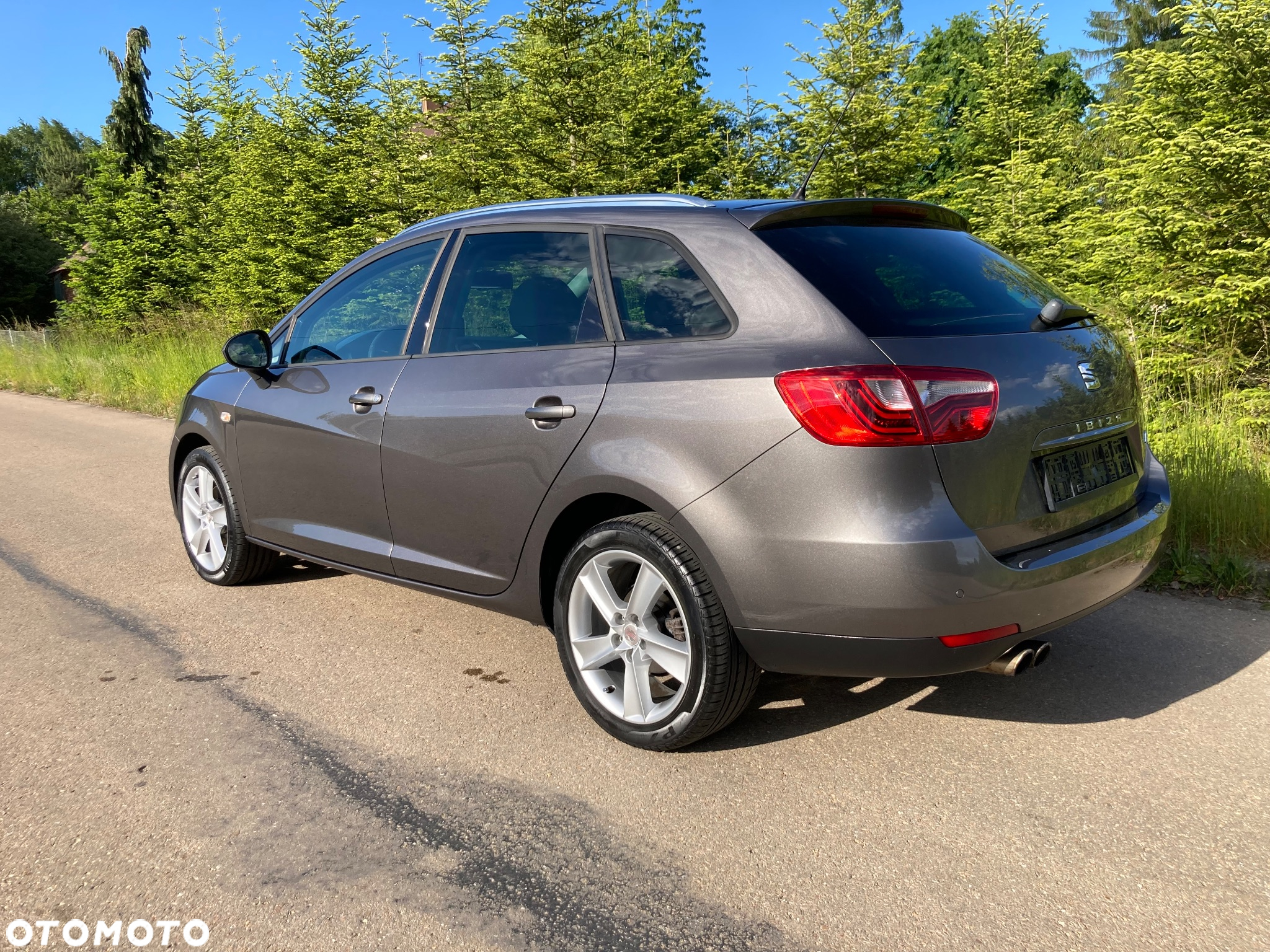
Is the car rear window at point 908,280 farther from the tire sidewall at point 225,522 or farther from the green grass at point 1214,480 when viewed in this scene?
the tire sidewall at point 225,522

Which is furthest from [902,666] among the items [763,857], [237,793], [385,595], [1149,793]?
[385,595]

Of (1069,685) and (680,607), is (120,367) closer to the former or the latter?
(680,607)

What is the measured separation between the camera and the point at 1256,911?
227 centimetres

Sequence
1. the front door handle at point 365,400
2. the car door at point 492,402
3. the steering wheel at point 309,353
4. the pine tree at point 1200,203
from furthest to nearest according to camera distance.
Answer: the pine tree at point 1200,203 < the steering wheel at point 309,353 < the front door handle at point 365,400 < the car door at point 492,402

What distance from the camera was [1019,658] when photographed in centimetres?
281

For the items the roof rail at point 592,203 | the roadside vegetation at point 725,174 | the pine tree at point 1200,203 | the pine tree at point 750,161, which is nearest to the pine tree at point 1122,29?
the roadside vegetation at point 725,174

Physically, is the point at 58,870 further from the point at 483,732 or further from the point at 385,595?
the point at 385,595

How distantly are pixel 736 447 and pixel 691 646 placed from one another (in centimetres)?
63

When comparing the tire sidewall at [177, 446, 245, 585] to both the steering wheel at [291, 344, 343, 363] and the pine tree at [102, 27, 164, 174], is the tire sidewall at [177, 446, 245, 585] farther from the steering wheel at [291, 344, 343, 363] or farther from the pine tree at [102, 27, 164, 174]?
the pine tree at [102, 27, 164, 174]

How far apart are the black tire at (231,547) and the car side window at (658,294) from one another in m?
2.56

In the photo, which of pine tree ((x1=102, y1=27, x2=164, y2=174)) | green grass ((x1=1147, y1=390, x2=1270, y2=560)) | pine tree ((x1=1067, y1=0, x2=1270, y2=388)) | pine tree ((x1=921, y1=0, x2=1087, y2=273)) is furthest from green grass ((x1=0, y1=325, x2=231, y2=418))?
pine tree ((x1=102, y1=27, x2=164, y2=174))

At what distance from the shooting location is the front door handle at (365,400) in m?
3.95

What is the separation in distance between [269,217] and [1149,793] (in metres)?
25.4

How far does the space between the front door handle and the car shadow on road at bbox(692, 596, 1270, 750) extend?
188 centimetres
